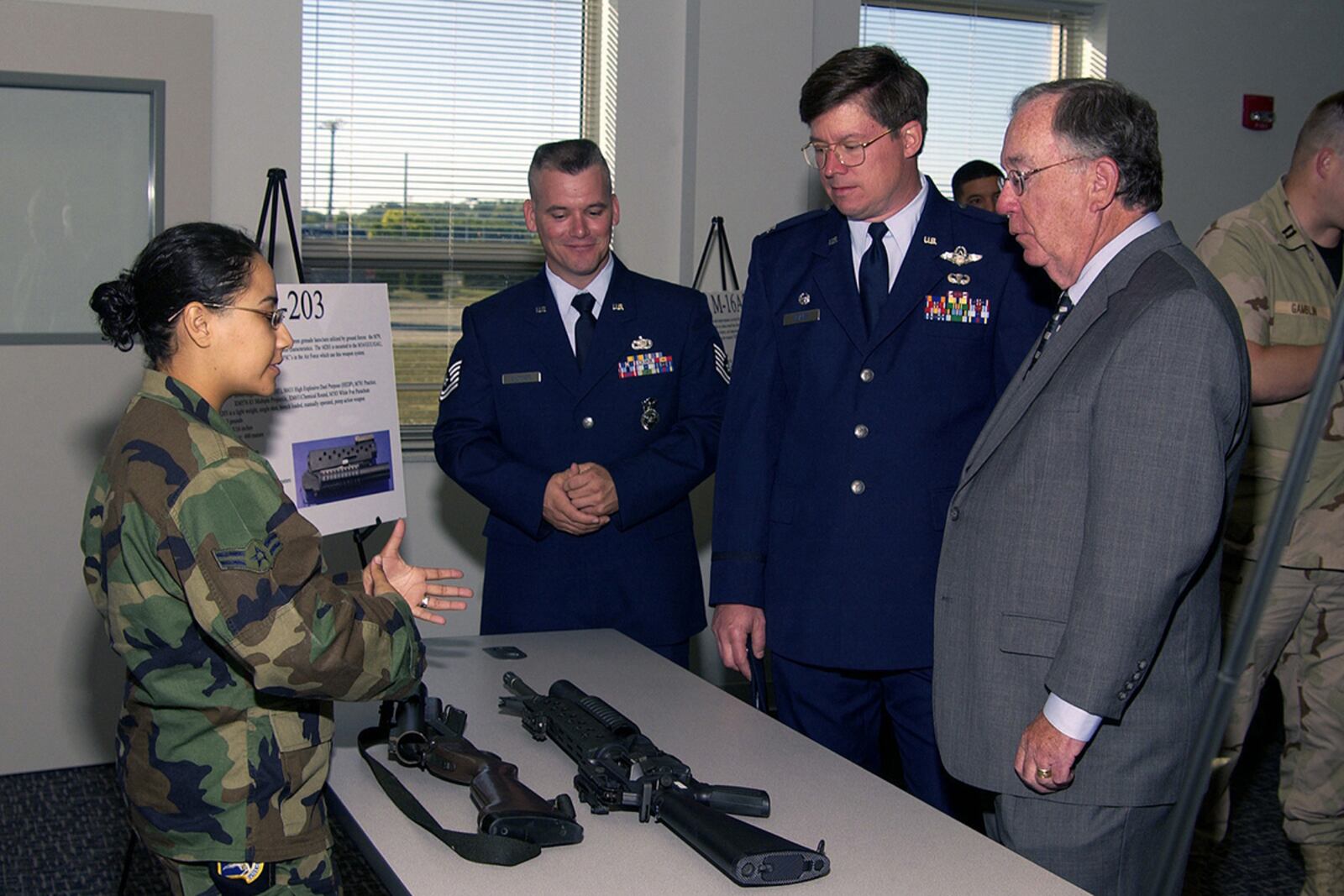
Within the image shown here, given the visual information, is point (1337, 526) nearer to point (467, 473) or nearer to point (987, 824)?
point (987, 824)

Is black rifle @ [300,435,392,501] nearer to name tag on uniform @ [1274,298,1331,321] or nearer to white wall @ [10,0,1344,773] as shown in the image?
white wall @ [10,0,1344,773]

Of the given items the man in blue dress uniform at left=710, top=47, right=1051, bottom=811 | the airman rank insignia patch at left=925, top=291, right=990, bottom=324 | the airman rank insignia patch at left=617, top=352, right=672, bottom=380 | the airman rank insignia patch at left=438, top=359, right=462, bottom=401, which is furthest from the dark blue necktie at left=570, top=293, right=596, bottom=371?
the airman rank insignia patch at left=925, top=291, right=990, bottom=324

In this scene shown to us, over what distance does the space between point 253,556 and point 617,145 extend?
3434 millimetres

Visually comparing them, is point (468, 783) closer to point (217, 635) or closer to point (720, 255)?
point (217, 635)

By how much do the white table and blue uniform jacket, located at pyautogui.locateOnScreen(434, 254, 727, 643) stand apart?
447 mm

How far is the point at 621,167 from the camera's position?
4.85 m

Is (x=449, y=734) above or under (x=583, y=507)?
under

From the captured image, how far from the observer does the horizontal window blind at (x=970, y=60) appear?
538 centimetres

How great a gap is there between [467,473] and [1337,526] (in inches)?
81.2

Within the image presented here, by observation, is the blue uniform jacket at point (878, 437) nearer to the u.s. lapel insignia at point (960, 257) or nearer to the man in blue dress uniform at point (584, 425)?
the u.s. lapel insignia at point (960, 257)

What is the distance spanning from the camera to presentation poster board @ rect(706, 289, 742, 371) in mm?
4590

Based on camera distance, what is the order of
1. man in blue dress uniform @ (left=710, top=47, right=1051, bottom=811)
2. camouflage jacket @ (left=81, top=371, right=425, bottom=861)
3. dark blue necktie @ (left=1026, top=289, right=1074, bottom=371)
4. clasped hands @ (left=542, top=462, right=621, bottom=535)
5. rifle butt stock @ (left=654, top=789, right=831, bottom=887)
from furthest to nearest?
clasped hands @ (left=542, top=462, right=621, bottom=535) → man in blue dress uniform @ (left=710, top=47, right=1051, bottom=811) → dark blue necktie @ (left=1026, top=289, right=1074, bottom=371) → camouflage jacket @ (left=81, top=371, right=425, bottom=861) → rifle butt stock @ (left=654, top=789, right=831, bottom=887)

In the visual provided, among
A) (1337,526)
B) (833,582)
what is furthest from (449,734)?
(1337,526)

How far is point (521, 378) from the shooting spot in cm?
303
